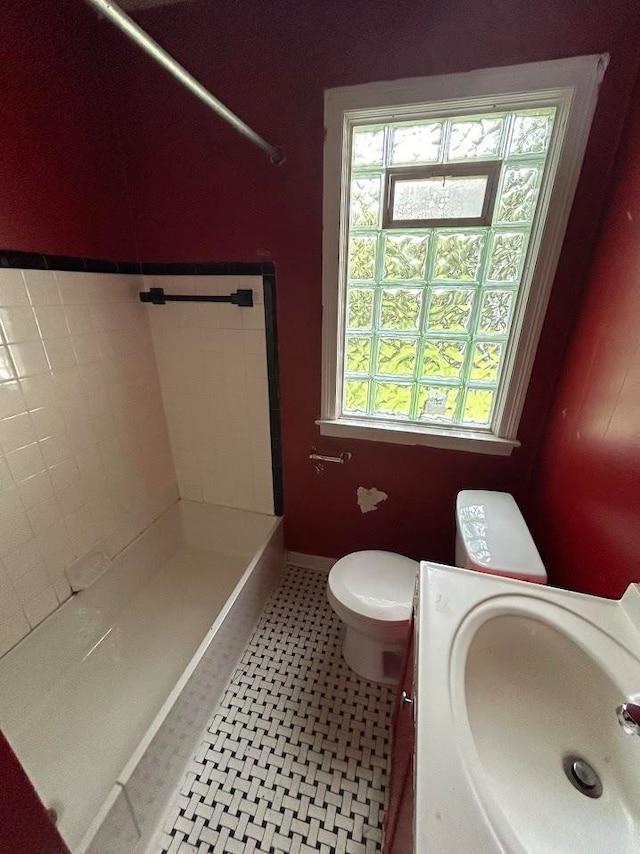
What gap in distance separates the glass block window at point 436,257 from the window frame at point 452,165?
4 centimetres

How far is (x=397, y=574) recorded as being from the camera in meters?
1.45

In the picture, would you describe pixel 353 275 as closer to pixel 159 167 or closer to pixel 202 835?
pixel 159 167

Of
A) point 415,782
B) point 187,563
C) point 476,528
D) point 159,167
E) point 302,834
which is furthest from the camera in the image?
point 187,563

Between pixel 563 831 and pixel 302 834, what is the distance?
34.1 inches

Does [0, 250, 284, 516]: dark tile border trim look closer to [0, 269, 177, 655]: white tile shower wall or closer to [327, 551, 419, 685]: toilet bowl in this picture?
[0, 269, 177, 655]: white tile shower wall

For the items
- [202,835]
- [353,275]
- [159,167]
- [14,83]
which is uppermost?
[14,83]

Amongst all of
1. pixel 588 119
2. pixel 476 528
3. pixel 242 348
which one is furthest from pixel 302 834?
pixel 588 119

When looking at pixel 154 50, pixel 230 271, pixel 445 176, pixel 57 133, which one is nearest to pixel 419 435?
pixel 445 176

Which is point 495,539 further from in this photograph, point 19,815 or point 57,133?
point 57,133

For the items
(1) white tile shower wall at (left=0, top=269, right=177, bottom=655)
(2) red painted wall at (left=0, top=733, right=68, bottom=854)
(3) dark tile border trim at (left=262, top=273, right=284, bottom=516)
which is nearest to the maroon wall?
(3) dark tile border trim at (left=262, top=273, right=284, bottom=516)

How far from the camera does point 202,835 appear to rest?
3.46 ft

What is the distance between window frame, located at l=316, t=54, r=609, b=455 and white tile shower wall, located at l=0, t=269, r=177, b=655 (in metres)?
0.90

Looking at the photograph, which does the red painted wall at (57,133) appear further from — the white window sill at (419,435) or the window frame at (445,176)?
the white window sill at (419,435)

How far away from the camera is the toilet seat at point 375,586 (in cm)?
128
